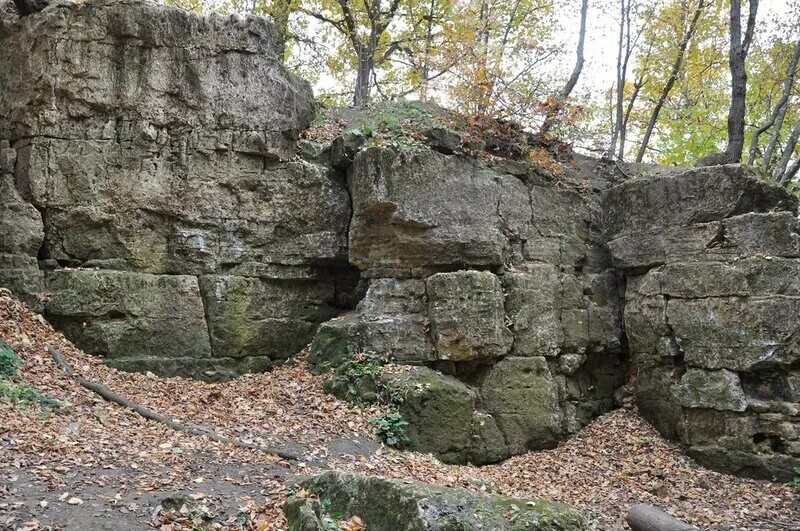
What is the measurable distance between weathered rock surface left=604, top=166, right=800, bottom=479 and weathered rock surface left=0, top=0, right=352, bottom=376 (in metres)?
5.72

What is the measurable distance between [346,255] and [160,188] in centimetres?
347

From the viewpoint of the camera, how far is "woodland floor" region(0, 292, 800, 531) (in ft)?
18.4

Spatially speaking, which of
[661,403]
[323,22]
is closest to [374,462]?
[661,403]

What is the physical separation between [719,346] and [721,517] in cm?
281

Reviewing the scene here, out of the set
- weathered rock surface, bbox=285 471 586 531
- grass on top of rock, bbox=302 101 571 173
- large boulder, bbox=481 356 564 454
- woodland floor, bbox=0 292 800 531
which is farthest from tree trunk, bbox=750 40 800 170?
weathered rock surface, bbox=285 471 586 531

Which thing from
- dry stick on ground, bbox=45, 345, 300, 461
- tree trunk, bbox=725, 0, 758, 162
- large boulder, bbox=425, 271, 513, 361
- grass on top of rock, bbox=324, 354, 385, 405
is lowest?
dry stick on ground, bbox=45, 345, 300, 461

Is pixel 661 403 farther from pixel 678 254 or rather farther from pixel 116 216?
pixel 116 216

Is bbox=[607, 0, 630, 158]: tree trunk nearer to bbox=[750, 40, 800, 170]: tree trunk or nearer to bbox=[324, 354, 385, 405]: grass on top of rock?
bbox=[750, 40, 800, 170]: tree trunk

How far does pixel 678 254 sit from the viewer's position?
1070 cm

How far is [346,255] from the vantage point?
11562mm

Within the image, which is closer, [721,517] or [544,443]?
[721,517]

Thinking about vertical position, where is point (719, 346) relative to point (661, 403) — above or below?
above

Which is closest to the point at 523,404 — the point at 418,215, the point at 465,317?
the point at 465,317

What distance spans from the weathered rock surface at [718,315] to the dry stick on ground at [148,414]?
6684 millimetres
